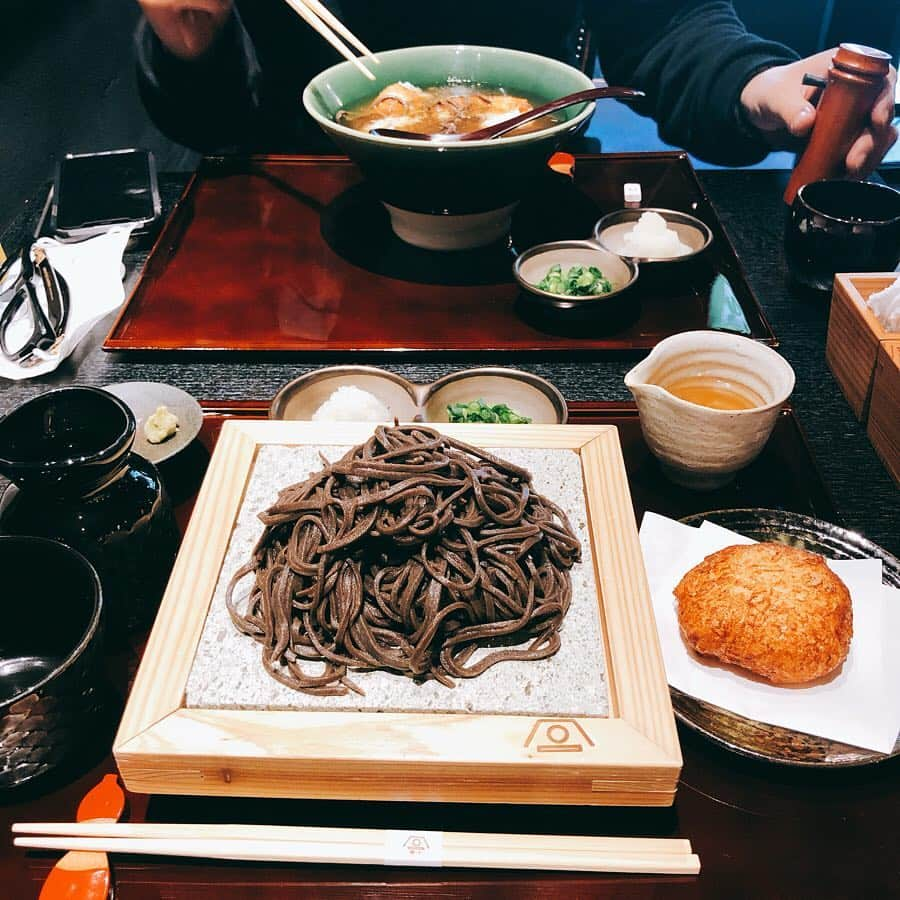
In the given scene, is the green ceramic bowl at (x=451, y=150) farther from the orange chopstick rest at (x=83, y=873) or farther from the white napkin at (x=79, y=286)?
the orange chopstick rest at (x=83, y=873)

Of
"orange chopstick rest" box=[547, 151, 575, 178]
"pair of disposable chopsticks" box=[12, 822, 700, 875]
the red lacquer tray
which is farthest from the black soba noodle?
"orange chopstick rest" box=[547, 151, 575, 178]

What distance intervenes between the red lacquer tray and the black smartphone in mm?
134

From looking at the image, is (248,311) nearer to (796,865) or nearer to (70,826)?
(70,826)

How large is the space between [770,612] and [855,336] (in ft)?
3.49

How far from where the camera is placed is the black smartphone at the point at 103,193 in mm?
2807

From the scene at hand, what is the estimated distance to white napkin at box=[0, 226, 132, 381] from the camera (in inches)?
90.9

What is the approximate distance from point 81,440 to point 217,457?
259 mm

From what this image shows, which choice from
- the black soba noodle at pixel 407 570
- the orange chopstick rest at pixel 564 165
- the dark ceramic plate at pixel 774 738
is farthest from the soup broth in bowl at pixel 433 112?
the dark ceramic plate at pixel 774 738

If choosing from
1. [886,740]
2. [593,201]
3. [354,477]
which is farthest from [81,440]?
[593,201]

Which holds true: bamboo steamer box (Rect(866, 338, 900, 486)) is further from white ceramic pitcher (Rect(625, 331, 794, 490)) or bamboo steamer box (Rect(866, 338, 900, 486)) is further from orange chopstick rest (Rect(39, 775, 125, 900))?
orange chopstick rest (Rect(39, 775, 125, 900))

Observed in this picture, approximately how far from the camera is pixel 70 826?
1220mm

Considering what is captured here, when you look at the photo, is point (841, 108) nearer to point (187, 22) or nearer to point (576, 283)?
point (576, 283)

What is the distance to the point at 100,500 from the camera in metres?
1.47

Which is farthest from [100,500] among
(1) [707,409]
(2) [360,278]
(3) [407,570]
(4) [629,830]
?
(2) [360,278]
